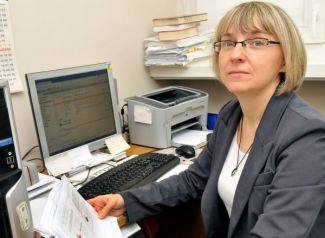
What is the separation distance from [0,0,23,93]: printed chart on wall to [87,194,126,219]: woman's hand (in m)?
0.64

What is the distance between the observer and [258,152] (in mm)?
1018

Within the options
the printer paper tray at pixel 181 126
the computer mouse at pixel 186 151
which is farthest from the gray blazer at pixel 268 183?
the printer paper tray at pixel 181 126

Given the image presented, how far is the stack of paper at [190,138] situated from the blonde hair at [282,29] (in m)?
0.74

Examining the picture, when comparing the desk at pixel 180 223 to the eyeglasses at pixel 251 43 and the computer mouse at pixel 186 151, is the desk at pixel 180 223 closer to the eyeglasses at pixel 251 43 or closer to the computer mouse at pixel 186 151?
the computer mouse at pixel 186 151

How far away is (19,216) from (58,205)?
163 mm

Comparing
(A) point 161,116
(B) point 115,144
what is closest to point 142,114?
(A) point 161,116

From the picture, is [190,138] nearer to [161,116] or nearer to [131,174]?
[161,116]

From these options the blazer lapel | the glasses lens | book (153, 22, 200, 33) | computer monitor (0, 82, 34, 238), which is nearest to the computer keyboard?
the blazer lapel

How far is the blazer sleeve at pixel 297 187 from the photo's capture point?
2.87 feet

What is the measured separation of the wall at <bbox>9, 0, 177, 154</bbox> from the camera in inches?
59.4

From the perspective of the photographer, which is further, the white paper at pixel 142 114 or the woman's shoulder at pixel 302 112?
the white paper at pixel 142 114

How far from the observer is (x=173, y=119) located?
5.89 feet

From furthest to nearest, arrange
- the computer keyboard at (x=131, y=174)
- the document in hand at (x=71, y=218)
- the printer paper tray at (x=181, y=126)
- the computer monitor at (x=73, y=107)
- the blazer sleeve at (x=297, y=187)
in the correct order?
1. the printer paper tray at (x=181, y=126)
2. the computer monitor at (x=73, y=107)
3. the computer keyboard at (x=131, y=174)
4. the blazer sleeve at (x=297, y=187)
5. the document in hand at (x=71, y=218)

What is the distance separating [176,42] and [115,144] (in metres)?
0.69
